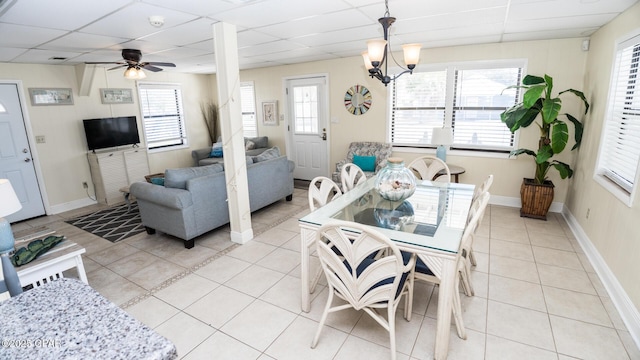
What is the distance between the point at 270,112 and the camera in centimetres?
Answer: 655

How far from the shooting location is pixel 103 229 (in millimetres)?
4215

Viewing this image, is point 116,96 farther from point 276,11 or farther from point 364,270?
point 364,270

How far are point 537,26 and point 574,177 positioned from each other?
1.96 m

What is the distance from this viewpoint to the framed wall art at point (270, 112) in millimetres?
6453

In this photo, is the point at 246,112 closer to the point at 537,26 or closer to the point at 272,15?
the point at 272,15

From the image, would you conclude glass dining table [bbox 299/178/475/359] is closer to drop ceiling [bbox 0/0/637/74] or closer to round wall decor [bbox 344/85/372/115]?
drop ceiling [bbox 0/0/637/74]

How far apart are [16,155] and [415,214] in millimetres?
5711

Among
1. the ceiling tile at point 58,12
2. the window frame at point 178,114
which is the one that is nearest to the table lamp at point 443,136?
the ceiling tile at point 58,12

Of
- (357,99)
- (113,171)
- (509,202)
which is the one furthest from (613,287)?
(113,171)

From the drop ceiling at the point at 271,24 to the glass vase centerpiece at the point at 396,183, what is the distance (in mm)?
1371

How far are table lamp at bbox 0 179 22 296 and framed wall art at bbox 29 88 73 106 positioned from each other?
397 cm

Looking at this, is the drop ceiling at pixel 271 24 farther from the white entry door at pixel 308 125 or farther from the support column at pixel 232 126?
the white entry door at pixel 308 125

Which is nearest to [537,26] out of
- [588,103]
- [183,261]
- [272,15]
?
[588,103]

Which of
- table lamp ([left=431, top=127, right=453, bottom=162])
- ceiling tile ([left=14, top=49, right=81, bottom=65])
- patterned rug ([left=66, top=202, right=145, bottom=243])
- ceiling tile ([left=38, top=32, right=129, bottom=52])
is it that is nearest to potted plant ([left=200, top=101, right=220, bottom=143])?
patterned rug ([left=66, top=202, right=145, bottom=243])
